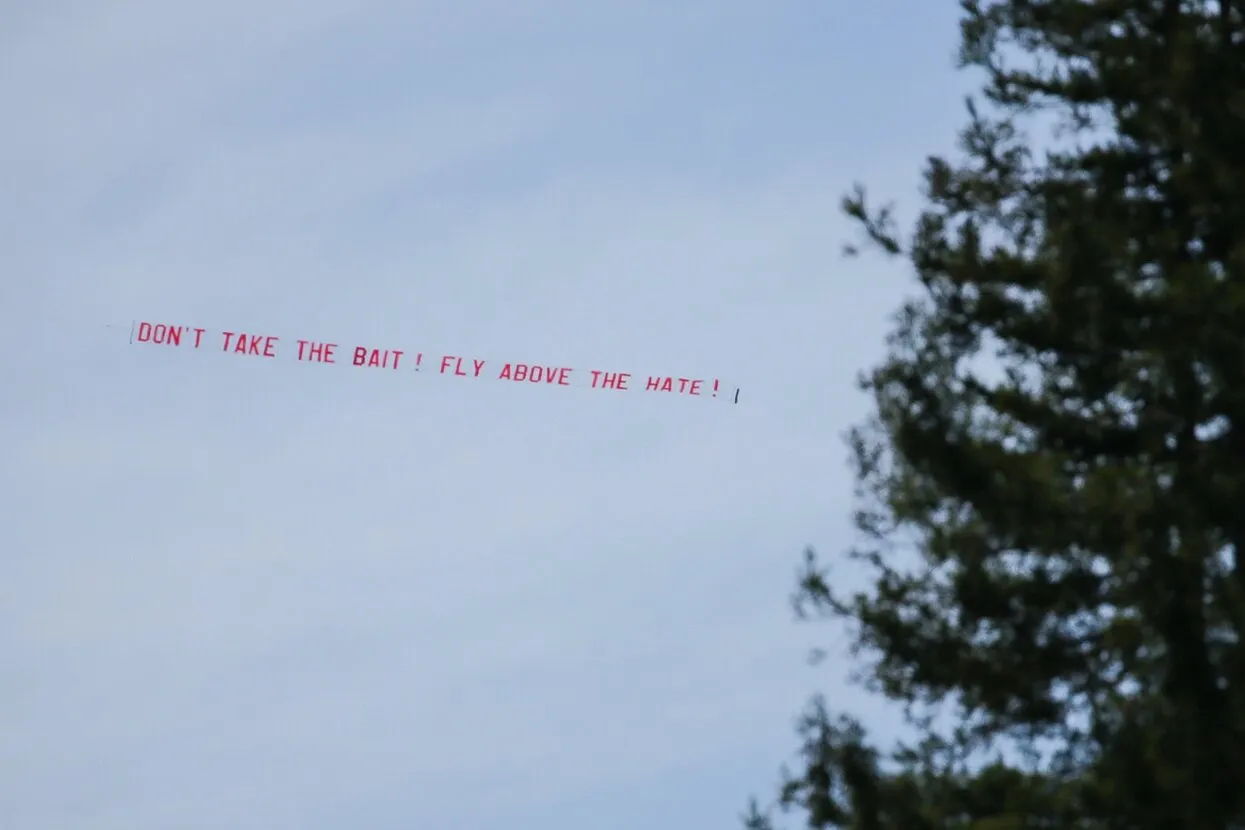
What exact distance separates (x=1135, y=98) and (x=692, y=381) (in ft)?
29.6

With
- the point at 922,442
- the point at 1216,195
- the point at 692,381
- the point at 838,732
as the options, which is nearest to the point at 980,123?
the point at 1216,195

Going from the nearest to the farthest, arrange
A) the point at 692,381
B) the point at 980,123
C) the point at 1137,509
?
the point at 1137,509 → the point at 980,123 → the point at 692,381

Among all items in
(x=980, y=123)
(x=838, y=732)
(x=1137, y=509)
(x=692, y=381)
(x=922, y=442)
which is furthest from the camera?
(x=692, y=381)

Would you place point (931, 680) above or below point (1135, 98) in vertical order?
below

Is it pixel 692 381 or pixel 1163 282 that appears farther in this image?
pixel 692 381

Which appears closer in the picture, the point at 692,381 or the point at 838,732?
the point at 838,732

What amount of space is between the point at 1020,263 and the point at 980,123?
1.49 m

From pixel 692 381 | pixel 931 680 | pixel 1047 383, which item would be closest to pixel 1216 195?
pixel 1047 383

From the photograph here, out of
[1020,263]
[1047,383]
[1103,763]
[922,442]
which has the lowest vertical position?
[1103,763]

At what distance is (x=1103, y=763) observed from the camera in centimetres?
1175

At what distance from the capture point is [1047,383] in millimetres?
13828

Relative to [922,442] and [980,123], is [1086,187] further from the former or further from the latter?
[922,442]

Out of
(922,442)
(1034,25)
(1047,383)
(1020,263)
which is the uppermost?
(1034,25)

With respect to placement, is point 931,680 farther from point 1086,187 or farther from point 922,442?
point 1086,187
